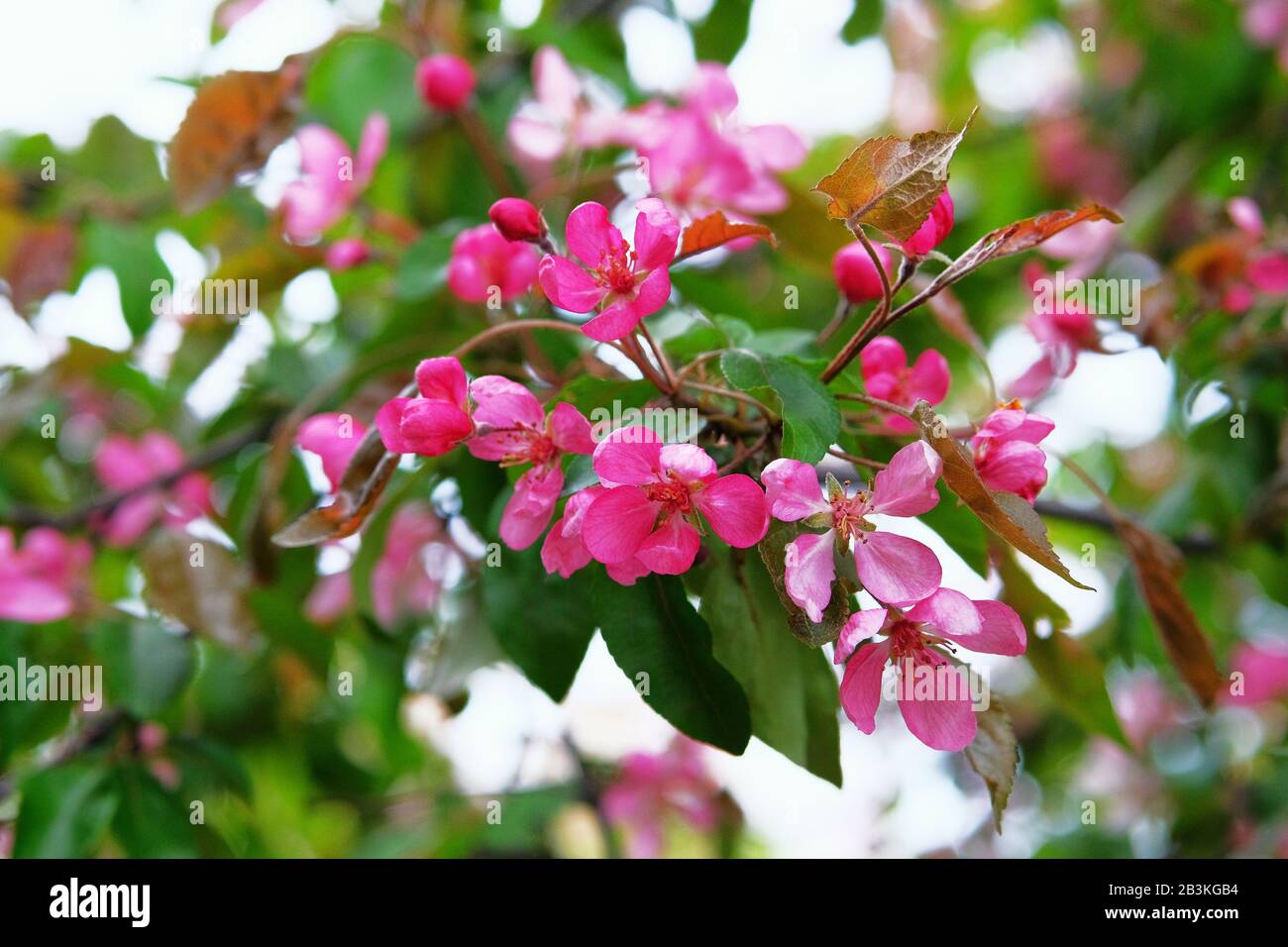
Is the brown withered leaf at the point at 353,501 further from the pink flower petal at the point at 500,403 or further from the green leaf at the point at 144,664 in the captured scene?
the green leaf at the point at 144,664

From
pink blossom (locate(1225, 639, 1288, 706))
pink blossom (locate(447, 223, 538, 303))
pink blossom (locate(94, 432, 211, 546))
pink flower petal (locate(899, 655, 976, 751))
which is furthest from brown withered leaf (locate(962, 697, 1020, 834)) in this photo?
pink blossom (locate(1225, 639, 1288, 706))

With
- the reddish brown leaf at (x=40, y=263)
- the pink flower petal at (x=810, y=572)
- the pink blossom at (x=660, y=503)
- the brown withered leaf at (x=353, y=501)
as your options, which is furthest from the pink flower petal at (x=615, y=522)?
the reddish brown leaf at (x=40, y=263)

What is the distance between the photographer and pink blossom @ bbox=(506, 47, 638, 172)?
1.47 meters

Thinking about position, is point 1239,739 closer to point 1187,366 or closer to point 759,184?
point 1187,366

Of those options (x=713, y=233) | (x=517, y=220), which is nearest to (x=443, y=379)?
(x=517, y=220)

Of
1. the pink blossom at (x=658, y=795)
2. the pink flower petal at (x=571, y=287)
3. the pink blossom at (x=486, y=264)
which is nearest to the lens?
the pink flower petal at (x=571, y=287)

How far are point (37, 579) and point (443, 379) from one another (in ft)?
3.29

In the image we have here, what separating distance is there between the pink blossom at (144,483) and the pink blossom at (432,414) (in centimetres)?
104

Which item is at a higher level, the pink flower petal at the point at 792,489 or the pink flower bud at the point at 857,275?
the pink flower bud at the point at 857,275

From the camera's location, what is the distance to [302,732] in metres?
2.18

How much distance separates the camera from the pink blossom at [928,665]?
0.78 meters

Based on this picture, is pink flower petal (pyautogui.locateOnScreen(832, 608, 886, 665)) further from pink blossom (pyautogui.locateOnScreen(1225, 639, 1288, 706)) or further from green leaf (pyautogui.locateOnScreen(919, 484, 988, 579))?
pink blossom (pyautogui.locateOnScreen(1225, 639, 1288, 706))

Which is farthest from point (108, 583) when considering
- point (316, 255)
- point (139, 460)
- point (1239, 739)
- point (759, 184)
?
point (1239, 739)
